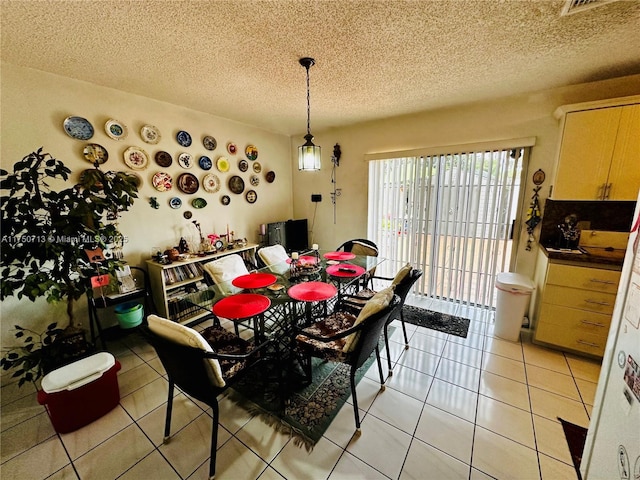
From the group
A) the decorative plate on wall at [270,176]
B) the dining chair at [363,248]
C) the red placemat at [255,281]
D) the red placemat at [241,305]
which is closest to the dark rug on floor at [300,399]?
the red placemat at [241,305]

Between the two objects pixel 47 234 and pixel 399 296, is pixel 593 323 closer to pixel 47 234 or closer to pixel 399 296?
pixel 399 296

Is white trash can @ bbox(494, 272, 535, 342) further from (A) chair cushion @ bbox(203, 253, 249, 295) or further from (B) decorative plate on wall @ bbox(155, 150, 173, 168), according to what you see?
(B) decorative plate on wall @ bbox(155, 150, 173, 168)

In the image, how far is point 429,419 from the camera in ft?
5.45

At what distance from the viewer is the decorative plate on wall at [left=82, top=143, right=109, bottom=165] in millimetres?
2326

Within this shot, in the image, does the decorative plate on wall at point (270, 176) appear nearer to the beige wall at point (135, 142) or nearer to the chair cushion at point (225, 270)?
the beige wall at point (135, 142)

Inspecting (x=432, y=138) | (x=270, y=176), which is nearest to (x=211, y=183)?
(x=270, y=176)

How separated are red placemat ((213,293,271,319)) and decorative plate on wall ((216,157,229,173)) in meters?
2.13

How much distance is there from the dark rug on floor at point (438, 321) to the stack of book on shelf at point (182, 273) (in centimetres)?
256

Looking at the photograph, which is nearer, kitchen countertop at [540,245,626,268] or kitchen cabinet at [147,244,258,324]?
kitchen countertop at [540,245,626,268]

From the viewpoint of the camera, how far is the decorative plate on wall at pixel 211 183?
3.22 metres

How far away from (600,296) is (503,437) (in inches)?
61.3

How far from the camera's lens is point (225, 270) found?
2.42 meters

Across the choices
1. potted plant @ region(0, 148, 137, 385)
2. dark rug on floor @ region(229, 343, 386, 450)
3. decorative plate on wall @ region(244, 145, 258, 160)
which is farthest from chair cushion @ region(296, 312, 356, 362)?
decorative plate on wall @ region(244, 145, 258, 160)

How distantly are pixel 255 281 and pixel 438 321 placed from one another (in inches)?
85.4
